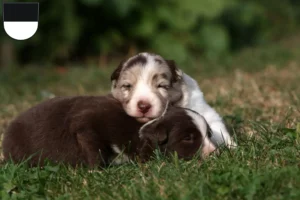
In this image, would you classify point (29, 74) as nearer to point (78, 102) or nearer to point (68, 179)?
point (78, 102)

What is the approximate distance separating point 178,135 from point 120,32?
450 inches

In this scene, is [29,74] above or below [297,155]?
below

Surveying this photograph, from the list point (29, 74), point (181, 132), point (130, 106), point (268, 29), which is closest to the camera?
point (181, 132)

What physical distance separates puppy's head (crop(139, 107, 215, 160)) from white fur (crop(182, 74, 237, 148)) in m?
0.30

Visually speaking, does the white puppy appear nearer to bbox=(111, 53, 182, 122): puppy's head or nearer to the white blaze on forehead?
bbox=(111, 53, 182, 122): puppy's head

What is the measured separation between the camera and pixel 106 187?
4.67 meters

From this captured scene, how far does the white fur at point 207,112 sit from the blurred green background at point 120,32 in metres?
8.17

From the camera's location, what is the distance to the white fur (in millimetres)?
5957

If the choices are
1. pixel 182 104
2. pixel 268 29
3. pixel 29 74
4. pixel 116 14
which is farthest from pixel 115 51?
pixel 182 104

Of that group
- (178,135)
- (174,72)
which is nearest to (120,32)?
(174,72)

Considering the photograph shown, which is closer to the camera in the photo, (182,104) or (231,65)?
(182,104)

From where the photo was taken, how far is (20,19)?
Result: 5.43 meters

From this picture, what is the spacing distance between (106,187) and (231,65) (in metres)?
9.50

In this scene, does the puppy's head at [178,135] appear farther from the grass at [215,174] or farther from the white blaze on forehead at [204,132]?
the grass at [215,174]
